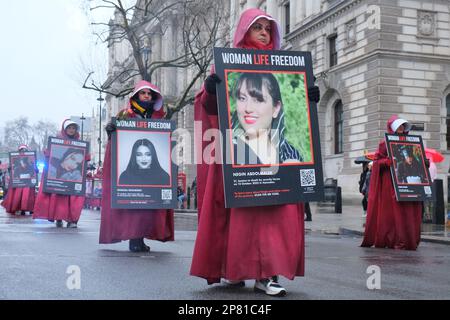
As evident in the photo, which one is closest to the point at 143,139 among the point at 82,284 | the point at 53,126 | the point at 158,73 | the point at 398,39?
the point at 82,284

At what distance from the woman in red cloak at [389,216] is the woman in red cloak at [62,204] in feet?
19.5

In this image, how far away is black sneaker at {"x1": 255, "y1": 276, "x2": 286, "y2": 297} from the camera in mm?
5020

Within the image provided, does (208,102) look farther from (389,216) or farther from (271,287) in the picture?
(389,216)

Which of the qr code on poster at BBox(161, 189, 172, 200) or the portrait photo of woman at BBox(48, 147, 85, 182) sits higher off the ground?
the portrait photo of woman at BBox(48, 147, 85, 182)

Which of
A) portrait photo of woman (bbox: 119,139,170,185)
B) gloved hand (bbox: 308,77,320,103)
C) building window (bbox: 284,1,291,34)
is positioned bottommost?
portrait photo of woman (bbox: 119,139,170,185)

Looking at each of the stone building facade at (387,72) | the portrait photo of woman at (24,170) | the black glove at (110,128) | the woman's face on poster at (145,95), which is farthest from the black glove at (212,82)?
the stone building facade at (387,72)

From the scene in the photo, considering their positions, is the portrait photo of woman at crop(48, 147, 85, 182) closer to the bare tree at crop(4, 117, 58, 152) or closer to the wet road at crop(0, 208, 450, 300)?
the wet road at crop(0, 208, 450, 300)

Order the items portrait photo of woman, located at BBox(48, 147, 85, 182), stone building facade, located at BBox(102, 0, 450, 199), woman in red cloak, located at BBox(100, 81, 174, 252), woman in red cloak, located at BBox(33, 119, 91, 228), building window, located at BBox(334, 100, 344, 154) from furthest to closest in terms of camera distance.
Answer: building window, located at BBox(334, 100, 344, 154) < stone building facade, located at BBox(102, 0, 450, 199) < portrait photo of woman, located at BBox(48, 147, 85, 182) < woman in red cloak, located at BBox(33, 119, 91, 228) < woman in red cloak, located at BBox(100, 81, 174, 252)

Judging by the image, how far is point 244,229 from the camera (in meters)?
5.19

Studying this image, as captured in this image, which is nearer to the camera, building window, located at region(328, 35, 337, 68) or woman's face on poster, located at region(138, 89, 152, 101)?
woman's face on poster, located at region(138, 89, 152, 101)

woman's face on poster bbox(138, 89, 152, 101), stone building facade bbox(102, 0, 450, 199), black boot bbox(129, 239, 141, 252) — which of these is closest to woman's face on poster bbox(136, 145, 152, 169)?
woman's face on poster bbox(138, 89, 152, 101)

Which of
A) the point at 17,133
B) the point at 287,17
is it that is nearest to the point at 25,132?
the point at 17,133

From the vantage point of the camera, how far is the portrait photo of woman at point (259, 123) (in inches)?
207

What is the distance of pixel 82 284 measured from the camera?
17.9ft
